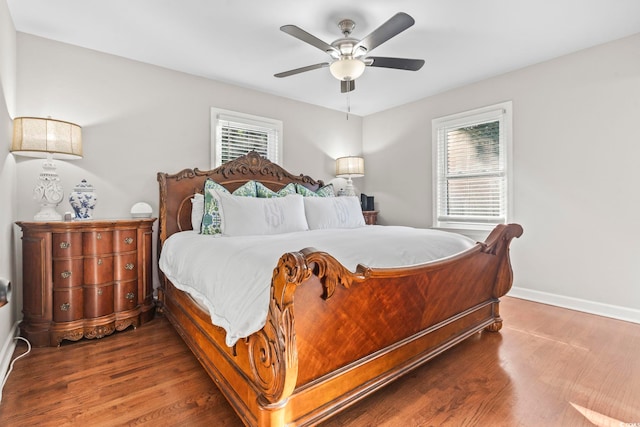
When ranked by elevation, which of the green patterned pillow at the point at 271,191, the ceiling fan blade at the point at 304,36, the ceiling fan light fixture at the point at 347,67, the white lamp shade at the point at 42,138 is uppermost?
the ceiling fan blade at the point at 304,36

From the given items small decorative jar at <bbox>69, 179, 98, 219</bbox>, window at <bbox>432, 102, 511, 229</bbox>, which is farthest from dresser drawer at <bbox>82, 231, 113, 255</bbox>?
window at <bbox>432, 102, 511, 229</bbox>

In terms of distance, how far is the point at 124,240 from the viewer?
2631 millimetres

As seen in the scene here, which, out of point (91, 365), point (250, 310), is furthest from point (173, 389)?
point (250, 310)

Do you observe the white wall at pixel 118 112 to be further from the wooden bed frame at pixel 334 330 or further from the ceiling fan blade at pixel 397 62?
the ceiling fan blade at pixel 397 62

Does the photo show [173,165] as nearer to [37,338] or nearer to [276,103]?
[276,103]

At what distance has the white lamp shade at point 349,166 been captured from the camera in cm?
459

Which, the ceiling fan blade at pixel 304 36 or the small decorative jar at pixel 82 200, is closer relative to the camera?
the ceiling fan blade at pixel 304 36

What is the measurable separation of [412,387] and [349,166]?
128 inches

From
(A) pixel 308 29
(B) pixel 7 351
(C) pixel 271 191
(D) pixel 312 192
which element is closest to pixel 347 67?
(A) pixel 308 29

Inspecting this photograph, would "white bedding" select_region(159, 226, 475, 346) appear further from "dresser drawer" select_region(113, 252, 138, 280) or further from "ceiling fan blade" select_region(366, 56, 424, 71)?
"ceiling fan blade" select_region(366, 56, 424, 71)

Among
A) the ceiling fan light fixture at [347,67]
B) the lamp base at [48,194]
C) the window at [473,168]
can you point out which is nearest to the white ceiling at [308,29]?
the ceiling fan light fixture at [347,67]

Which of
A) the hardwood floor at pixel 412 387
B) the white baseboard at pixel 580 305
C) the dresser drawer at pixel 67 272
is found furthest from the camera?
the white baseboard at pixel 580 305

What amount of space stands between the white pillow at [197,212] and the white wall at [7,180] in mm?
1309

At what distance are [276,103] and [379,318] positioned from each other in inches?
133
